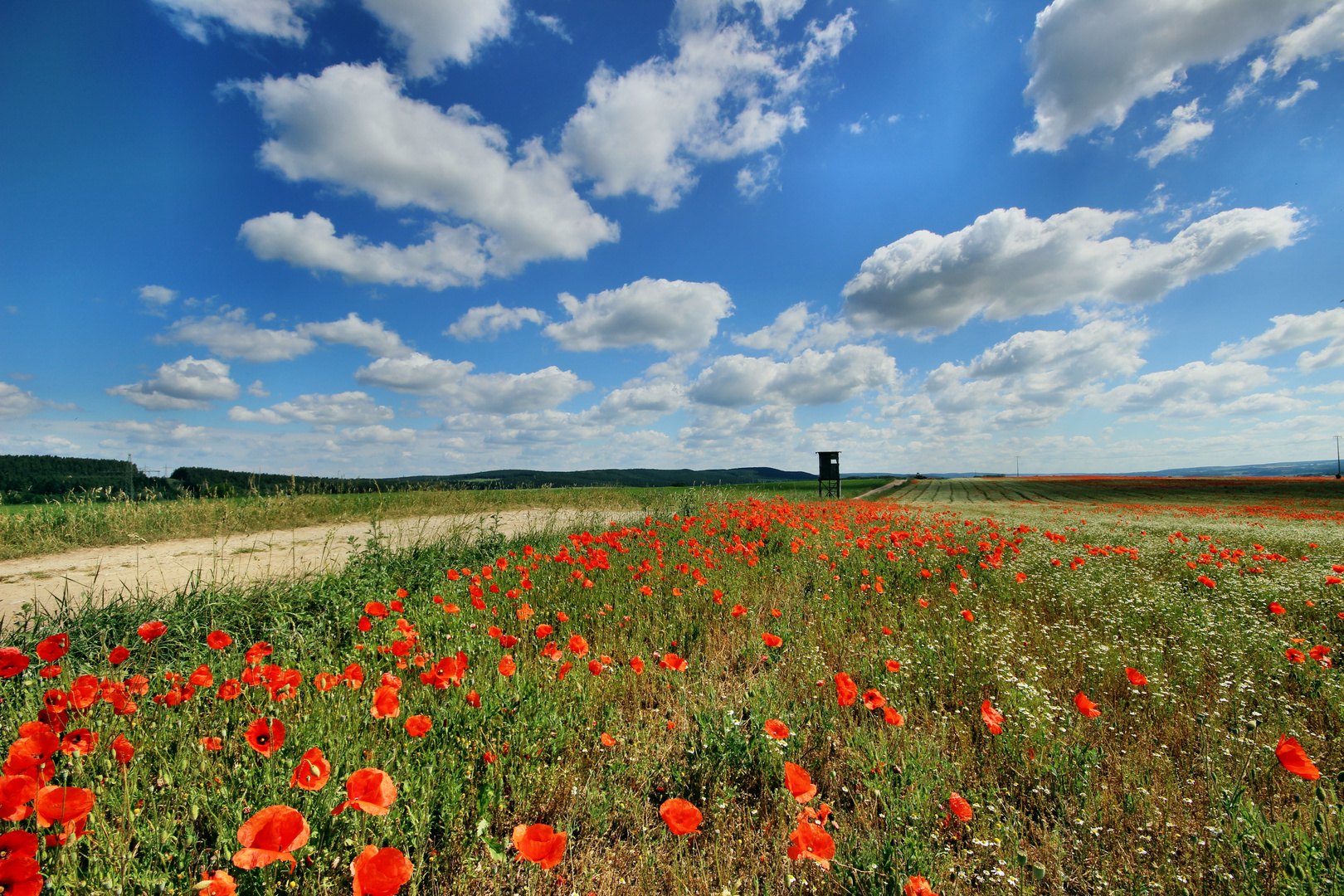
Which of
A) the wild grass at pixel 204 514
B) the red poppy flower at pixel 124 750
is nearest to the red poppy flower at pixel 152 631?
the red poppy flower at pixel 124 750

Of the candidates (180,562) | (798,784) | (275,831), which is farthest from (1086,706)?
(180,562)

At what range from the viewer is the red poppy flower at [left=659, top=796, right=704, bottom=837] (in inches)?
59.7

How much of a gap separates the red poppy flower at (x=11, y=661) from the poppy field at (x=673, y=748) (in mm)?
12

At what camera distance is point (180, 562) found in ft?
25.3

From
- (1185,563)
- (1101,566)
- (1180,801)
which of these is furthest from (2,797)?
(1185,563)

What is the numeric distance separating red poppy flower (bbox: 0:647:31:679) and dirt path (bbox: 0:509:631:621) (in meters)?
2.96

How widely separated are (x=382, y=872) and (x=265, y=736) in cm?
102

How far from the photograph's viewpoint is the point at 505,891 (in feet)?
5.83

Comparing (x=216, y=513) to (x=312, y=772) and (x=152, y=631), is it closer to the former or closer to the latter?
(x=152, y=631)

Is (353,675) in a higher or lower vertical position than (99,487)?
lower

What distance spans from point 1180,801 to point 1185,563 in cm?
528

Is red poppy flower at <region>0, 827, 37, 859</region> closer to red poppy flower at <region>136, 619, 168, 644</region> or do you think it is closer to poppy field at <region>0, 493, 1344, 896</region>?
poppy field at <region>0, 493, 1344, 896</region>

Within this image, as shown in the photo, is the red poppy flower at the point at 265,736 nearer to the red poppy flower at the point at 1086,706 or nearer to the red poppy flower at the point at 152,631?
the red poppy flower at the point at 152,631

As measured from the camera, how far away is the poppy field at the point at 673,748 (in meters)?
1.70
